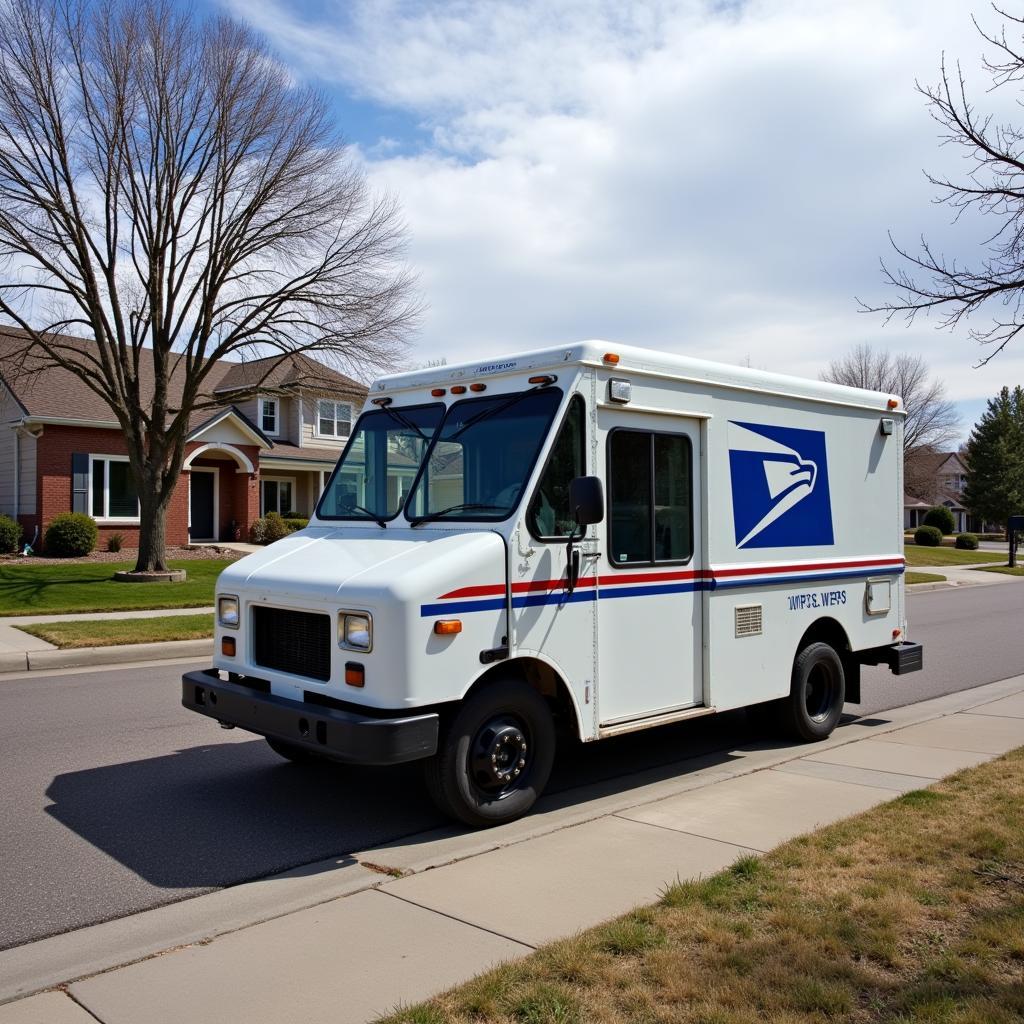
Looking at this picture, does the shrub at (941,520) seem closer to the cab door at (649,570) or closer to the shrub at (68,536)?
the shrub at (68,536)

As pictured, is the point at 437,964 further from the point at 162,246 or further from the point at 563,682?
the point at 162,246

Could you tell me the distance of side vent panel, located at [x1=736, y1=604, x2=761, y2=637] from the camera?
281 inches

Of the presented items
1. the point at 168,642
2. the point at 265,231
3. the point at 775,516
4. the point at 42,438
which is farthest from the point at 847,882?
the point at 42,438

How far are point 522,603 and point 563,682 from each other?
1.97ft

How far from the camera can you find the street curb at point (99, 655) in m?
11.6

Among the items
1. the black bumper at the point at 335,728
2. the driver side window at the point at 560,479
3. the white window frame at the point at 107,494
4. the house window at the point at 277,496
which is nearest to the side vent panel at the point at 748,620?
the driver side window at the point at 560,479

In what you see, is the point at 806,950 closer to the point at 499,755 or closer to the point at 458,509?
the point at 499,755

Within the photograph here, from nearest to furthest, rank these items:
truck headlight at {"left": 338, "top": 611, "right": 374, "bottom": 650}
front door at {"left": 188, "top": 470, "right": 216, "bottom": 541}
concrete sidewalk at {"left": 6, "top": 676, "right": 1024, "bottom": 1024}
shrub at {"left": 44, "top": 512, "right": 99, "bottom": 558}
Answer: concrete sidewalk at {"left": 6, "top": 676, "right": 1024, "bottom": 1024}, truck headlight at {"left": 338, "top": 611, "right": 374, "bottom": 650}, shrub at {"left": 44, "top": 512, "right": 99, "bottom": 558}, front door at {"left": 188, "top": 470, "right": 216, "bottom": 541}

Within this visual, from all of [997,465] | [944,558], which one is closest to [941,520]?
[997,465]

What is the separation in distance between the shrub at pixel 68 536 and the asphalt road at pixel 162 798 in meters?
15.9

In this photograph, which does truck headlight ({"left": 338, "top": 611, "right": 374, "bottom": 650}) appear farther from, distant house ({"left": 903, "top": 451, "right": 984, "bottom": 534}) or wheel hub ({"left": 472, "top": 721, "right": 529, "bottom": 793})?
distant house ({"left": 903, "top": 451, "right": 984, "bottom": 534})

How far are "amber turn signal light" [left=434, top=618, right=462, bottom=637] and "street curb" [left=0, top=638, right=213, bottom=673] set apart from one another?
825 cm

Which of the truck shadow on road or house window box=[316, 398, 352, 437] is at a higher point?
house window box=[316, 398, 352, 437]

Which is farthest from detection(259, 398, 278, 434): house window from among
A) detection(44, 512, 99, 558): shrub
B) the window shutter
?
detection(44, 512, 99, 558): shrub
